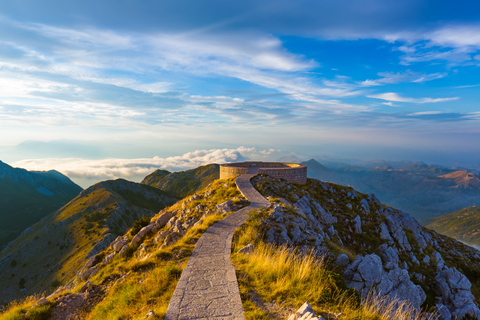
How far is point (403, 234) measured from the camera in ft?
106

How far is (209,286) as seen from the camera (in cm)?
873

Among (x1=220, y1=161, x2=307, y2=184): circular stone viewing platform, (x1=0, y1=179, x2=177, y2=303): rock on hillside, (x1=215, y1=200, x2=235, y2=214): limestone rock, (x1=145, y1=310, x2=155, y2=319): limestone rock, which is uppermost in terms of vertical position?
(x1=220, y1=161, x2=307, y2=184): circular stone viewing platform

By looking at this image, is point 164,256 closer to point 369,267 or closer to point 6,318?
point 6,318

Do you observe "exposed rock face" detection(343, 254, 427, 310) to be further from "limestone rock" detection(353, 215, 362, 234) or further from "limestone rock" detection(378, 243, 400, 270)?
"limestone rock" detection(353, 215, 362, 234)

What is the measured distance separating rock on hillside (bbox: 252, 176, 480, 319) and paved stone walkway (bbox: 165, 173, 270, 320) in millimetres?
3825


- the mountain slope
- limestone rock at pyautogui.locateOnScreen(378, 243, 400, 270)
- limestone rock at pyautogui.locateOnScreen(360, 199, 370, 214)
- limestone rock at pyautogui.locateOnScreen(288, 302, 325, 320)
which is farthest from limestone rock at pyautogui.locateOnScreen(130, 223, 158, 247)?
limestone rock at pyautogui.locateOnScreen(360, 199, 370, 214)

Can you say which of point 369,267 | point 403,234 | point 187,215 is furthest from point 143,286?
point 403,234

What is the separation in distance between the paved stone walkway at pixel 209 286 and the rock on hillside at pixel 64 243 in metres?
86.7

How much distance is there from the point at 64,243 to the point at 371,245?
118645 mm

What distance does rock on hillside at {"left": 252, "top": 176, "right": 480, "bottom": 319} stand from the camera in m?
14.3

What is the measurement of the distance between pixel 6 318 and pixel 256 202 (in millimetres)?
17054

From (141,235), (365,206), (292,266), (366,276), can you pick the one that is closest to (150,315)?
(292,266)

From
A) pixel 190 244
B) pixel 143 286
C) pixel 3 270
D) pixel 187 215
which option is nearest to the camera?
pixel 143 286

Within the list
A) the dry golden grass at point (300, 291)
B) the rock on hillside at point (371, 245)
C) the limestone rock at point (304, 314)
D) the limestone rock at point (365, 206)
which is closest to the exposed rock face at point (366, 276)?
the rock on hillside at point (371, 245)
